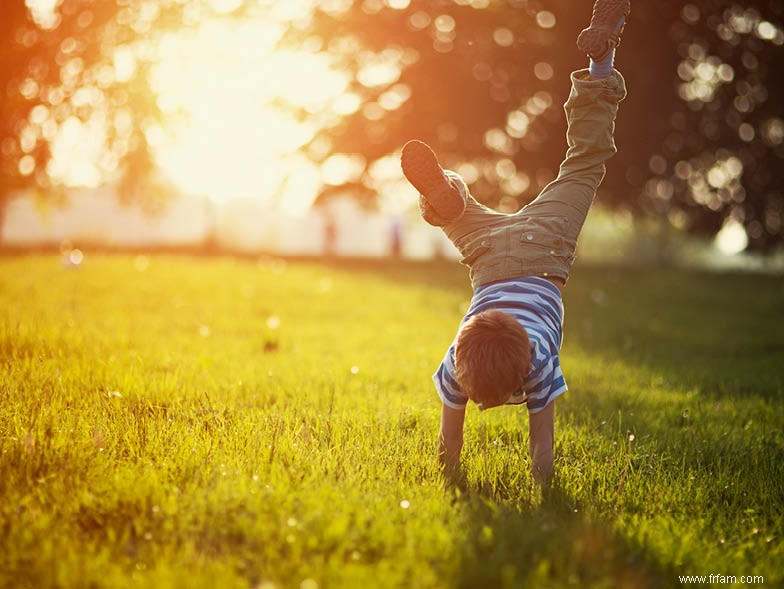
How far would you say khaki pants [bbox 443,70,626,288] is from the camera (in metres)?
3.84

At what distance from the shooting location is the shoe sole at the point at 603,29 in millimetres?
3980

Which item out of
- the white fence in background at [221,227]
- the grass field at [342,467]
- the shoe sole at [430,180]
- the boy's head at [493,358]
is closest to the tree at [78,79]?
the white fence in background at [221,227]

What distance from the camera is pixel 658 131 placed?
17531 mm

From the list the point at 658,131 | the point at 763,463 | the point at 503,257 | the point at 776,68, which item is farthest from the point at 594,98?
the point at 776,68

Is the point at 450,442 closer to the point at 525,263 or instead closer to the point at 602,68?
the point at 525,263

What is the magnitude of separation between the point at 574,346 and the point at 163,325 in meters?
4.91

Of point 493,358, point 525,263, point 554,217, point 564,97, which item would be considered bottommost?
point 493,358

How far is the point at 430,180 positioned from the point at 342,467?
62.4 inches

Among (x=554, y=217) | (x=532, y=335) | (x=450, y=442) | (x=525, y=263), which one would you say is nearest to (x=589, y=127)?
(x=554, y=217)

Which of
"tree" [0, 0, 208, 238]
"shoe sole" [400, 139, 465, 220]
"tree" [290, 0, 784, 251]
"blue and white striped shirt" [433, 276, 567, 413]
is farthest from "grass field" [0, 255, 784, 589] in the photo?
"tree" [0, 0, 208, 238]

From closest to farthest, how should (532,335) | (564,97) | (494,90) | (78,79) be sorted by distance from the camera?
1. (532,335)
2. (564,97)
3. (494,90)
4. (78,79)

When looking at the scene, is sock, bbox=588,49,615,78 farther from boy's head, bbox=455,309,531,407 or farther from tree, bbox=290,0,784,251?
tree, bbox=290,0,784,251

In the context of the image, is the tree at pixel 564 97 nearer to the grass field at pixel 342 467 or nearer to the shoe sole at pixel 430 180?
the grass field at pixel 342 467

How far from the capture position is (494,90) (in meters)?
17.9
